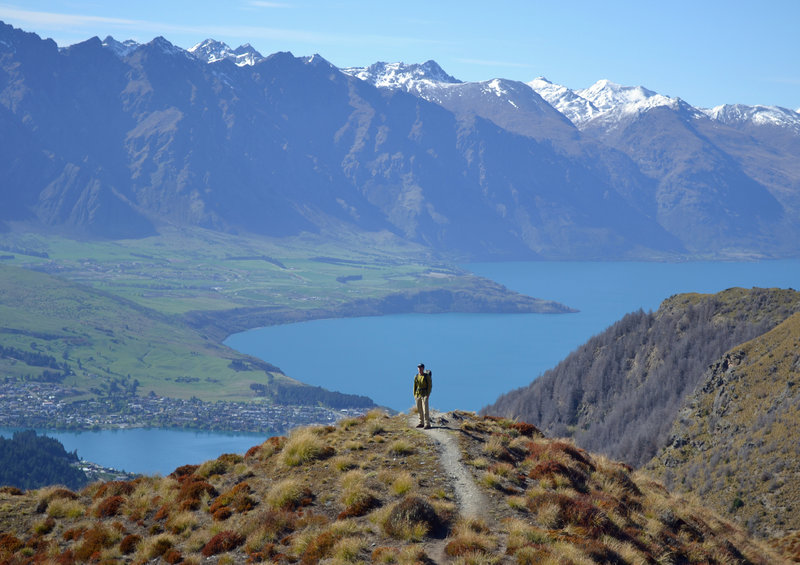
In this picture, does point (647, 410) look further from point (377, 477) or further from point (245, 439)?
point (245, 439)

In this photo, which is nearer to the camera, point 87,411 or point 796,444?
point 796,444

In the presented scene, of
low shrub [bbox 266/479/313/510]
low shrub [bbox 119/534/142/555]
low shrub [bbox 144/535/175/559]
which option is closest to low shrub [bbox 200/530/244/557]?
low shrub [bbox 144/535/175/559]

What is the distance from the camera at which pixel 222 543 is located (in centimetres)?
2548

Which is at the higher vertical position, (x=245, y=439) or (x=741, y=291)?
(x=741, y=291)

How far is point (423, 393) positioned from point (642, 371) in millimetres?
77778

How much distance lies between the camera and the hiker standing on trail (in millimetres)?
32406

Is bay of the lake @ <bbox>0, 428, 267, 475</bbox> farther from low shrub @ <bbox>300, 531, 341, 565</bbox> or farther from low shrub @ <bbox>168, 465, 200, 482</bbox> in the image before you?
low shrub @ <bbox>300, 531, 341, 565</bbox>

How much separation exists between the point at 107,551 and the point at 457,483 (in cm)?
1185

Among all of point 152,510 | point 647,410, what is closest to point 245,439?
point 647,410

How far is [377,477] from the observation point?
92.6 feet

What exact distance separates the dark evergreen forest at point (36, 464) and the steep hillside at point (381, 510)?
78.7m

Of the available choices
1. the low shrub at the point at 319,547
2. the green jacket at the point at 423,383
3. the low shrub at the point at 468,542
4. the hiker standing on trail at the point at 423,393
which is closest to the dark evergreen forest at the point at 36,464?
the hiker standing on trail at the point at 423,393

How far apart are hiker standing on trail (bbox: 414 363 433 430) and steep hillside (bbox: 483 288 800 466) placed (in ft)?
155

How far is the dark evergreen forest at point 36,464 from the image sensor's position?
10688 cm
